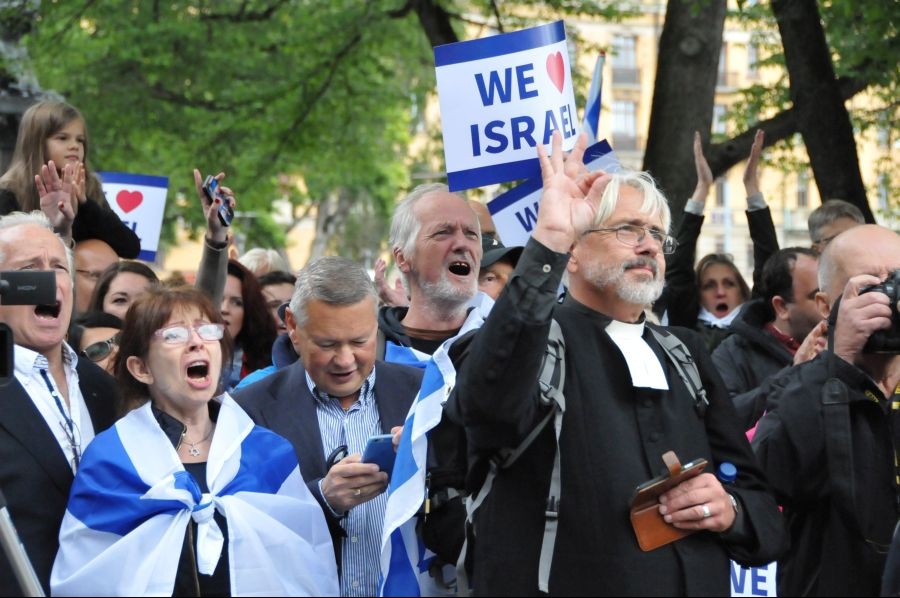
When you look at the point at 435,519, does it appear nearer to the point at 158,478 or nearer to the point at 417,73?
the point at 158,478

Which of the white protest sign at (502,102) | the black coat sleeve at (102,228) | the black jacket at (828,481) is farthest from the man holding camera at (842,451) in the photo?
the black coat sleeve at (102,228)

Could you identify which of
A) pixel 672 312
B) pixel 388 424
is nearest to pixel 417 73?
pixel 672 312

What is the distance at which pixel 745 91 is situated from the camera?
15.0m

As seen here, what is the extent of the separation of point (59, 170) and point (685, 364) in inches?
151

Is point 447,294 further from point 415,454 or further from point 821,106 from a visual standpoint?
point 821,106

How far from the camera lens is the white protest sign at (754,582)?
6.40 meters

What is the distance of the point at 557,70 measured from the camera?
625 centimetres

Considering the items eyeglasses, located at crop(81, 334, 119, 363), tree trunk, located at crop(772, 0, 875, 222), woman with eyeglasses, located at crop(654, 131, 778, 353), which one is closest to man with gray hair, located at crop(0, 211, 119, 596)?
eyeglasses, located at crop(81, 334, 119, 363)

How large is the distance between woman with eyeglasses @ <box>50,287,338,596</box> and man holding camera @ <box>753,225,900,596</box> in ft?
5.04

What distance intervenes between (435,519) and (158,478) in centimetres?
87

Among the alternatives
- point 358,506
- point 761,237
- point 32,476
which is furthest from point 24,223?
point 761,237

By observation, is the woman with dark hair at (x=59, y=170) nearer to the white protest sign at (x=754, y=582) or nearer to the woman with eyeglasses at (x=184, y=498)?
the woman with eyeglasses at (x=184, y=498)

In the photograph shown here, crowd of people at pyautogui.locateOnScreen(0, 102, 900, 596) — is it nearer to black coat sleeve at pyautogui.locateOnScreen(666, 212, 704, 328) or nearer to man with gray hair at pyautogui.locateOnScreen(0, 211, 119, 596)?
man with gray hair at pyautogui.locateOnScreen(0, 211, 119, 596)

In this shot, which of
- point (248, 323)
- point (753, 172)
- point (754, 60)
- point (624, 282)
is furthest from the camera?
point (754, 60)
